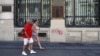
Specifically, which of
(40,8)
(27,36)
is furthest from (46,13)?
(27,36)

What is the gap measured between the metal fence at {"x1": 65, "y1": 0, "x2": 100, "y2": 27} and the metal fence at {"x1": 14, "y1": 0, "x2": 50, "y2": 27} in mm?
1335

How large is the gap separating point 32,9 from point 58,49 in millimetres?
4262

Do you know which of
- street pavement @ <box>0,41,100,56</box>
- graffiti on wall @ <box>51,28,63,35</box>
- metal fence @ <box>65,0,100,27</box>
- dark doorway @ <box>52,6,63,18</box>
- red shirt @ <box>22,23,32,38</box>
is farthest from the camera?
metal fence @ <box>65,0,100,27</box>

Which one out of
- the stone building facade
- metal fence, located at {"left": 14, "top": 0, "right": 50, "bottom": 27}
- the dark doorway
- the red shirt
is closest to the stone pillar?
the stone building facade

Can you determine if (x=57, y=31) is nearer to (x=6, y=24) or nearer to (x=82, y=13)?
(x=82, y=13)

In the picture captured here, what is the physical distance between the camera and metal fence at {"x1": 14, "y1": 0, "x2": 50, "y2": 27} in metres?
19.8

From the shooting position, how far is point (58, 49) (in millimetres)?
16781

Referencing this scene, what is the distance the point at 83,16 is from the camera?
19891mm

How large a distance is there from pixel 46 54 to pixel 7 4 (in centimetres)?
583

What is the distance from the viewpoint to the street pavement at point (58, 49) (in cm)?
1527

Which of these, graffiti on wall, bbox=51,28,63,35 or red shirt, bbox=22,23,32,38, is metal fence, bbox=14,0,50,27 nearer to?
graffiti on wall, bbox=51,28,63,35

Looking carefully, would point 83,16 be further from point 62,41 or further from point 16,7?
point 16,7

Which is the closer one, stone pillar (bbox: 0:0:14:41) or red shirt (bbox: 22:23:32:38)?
red shirt (bbox: 22:23:32:38)

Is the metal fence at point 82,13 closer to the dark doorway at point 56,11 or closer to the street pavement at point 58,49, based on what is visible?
the dark doorway at point 56,11
